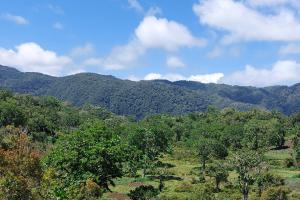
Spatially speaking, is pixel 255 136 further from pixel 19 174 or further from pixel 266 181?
pixel 19 174

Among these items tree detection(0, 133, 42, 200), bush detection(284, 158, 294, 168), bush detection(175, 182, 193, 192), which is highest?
tree detection(0, 133, 42, 200)

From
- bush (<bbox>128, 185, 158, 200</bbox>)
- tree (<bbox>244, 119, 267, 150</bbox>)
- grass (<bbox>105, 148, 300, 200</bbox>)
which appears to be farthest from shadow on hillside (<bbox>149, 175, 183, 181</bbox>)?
tree (<bbox>244, 119, 267, 150</bbox>)

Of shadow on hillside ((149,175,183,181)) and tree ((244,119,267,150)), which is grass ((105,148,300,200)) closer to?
shadow on hillside ((149,175,183,181))

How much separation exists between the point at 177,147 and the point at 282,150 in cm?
3888

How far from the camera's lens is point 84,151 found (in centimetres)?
5169

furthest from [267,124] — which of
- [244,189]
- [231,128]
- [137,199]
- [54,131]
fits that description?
[137,199]

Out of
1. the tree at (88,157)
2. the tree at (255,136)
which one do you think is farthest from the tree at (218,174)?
the tree at (255,136)

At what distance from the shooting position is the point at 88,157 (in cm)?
5144

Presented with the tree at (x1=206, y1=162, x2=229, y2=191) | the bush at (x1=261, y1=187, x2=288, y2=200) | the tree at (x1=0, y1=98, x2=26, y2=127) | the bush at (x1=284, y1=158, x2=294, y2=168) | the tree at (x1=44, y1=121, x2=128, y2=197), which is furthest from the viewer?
the tree at (x1=0, y1=98, x2=26, y2=127)

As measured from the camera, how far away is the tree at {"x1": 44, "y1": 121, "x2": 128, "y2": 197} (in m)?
51.1

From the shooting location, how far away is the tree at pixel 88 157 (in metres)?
51.1

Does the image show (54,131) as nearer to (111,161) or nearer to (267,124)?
(267,124)

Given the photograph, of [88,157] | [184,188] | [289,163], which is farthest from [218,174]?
[289,163]

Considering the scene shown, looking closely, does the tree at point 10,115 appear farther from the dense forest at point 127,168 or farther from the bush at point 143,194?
the bush at point 143,194
